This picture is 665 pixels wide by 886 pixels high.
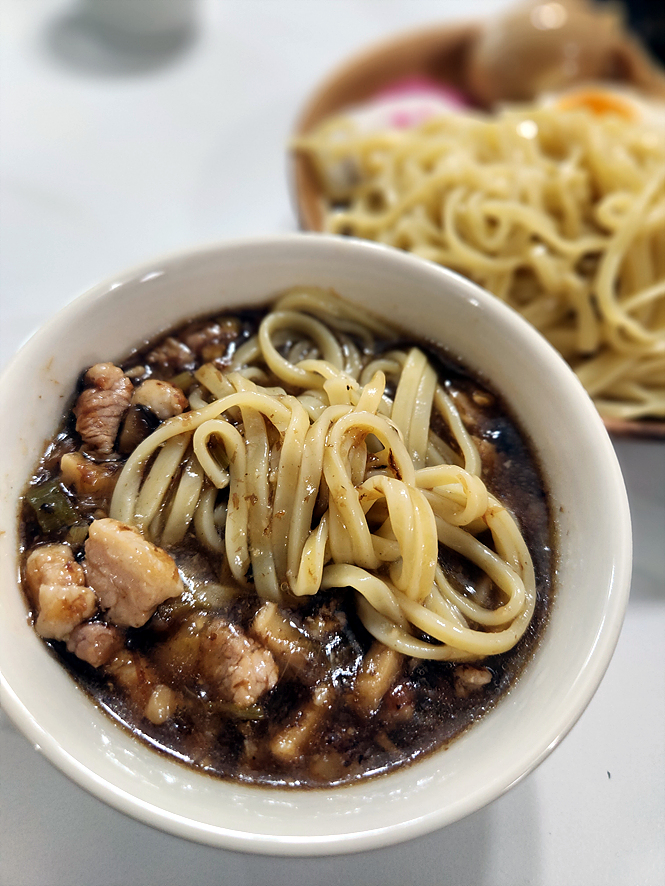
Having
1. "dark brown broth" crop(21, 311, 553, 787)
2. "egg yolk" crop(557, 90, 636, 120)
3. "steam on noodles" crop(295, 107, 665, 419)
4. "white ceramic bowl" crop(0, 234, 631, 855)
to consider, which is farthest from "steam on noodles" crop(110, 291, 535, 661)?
"egg yolk" crop(557, 90, 636, 120)

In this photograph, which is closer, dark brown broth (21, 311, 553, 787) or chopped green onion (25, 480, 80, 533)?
dark brown broth (21, 311, 553, 787)

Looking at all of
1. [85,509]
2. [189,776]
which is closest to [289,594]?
[189,776]

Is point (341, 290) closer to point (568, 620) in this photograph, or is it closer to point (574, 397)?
point (574, 397)

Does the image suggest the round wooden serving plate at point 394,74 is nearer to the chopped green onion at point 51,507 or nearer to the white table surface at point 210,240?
the white table surface at point 210,240

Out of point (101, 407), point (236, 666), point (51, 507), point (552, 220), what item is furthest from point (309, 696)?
point (552, 220)

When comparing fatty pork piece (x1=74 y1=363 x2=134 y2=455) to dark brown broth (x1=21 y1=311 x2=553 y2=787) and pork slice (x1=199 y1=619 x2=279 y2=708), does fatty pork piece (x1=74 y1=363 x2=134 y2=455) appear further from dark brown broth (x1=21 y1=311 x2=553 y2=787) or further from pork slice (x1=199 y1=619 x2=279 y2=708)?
pork slice (x1=199 y1=619 x2=279 y2=708)

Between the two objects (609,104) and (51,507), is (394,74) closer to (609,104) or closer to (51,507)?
(609,104)

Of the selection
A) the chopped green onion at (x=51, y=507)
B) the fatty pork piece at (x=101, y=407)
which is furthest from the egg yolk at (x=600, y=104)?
the chopped green onion at (x=51, y=507)
